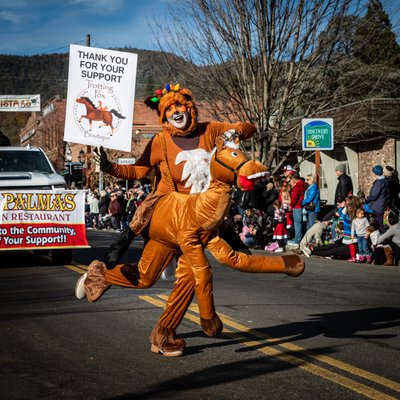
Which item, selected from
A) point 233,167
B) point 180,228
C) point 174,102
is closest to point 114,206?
point 174,102

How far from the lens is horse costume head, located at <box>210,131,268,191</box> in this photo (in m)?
5.27

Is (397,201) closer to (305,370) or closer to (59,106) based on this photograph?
(305,370)

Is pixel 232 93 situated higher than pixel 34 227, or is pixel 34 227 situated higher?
pixel 232 93

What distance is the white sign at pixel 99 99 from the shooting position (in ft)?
25.6

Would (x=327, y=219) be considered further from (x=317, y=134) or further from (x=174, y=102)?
(x=174, y=102)

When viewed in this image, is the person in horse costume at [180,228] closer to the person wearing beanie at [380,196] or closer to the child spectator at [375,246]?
the child spectator at [375,246]

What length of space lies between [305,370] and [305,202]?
12.1 m

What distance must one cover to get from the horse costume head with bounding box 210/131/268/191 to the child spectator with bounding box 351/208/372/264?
969 cm

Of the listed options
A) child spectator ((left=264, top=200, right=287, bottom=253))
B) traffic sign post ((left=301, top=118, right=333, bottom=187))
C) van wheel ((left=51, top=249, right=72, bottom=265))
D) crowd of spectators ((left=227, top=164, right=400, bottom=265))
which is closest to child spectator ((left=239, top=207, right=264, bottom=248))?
crowd of spectators ((left=227, top=164, right=400, bottom=265))

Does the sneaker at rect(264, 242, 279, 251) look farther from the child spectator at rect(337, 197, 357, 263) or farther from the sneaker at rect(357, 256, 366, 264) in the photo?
the sneaker at rect(357, 256, 366, 264)

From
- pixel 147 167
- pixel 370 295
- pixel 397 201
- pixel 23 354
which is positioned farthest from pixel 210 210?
pixel 397 201

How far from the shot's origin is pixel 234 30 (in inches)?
872

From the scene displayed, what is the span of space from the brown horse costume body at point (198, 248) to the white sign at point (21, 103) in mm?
52494

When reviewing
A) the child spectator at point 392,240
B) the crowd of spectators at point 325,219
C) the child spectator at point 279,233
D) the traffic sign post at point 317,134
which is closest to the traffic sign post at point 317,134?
the traffic sign post at point 317,134
